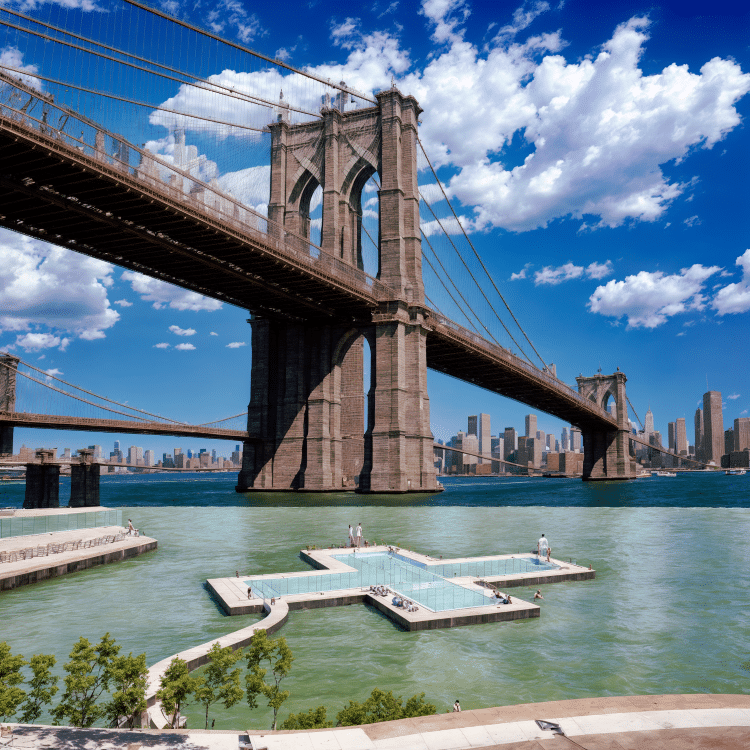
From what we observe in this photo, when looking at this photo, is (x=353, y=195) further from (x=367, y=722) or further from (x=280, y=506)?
(x=367, y=722)

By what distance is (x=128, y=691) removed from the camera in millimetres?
7727

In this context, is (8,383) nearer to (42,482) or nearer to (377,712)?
(42,482)

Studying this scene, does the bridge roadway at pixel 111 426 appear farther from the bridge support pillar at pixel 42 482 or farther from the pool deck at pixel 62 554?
the pool deck at pixel 62 554

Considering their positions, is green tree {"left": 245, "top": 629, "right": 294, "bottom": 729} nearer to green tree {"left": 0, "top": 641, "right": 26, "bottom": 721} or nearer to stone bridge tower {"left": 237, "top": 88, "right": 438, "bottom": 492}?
green tree {"left": 0, "top": 641, "right": 26, "bottom": 721}

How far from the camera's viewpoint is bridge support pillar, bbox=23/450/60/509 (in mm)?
51938

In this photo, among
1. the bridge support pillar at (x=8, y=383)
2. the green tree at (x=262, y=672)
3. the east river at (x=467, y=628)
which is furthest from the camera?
the bridge support pillar at (x=8, y=383)

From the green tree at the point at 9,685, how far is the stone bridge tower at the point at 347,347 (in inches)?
1838

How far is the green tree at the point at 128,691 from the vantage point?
7.73 metres

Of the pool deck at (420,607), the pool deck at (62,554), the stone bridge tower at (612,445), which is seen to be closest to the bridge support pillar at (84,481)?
the pool deck at (62,554)

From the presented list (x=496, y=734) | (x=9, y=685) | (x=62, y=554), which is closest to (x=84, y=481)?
(x=62, y=554)

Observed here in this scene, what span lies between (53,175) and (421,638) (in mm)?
30653

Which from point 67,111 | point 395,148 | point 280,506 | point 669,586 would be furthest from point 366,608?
point 395,148

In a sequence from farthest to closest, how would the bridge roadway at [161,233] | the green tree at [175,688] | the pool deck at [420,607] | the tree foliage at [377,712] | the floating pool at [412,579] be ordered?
the bridge roadway at [161,233], the floating pool at [412,579], the pool deck at [420,607], the tree foliage at [377,712], the green tree at [175,688]

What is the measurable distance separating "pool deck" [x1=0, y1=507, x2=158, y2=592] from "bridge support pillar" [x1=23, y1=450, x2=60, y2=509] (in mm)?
26328
